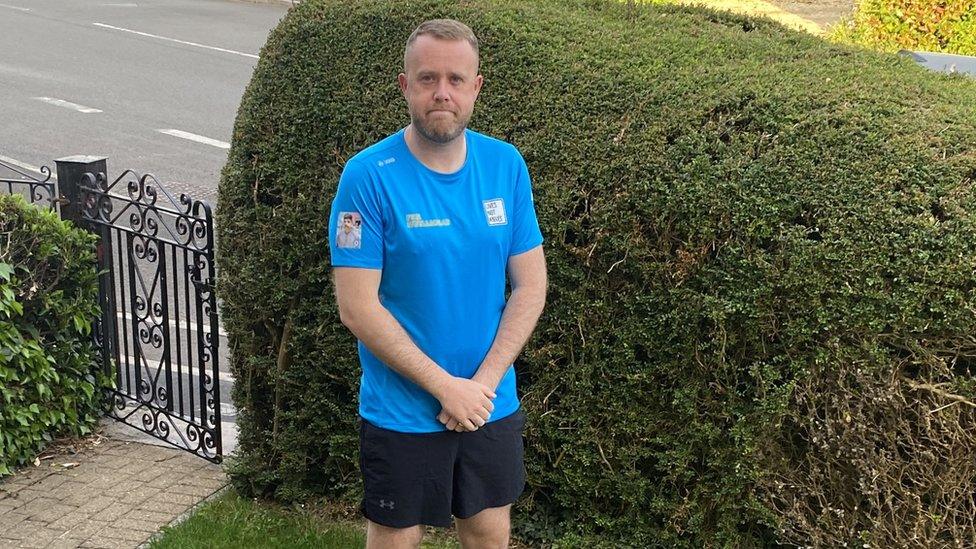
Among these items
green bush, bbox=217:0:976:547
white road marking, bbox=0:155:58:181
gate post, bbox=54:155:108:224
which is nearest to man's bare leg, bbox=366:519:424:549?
green bush, bbox=217:0:976:547

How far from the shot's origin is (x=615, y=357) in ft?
11.9

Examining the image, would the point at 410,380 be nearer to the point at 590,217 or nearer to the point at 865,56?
the point at 590,217

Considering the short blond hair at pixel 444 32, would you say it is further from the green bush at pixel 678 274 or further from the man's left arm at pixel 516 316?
the green bush at pixel 678 274

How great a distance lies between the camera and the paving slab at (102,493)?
4289 mm

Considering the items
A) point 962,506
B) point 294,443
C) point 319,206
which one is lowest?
point 294,443

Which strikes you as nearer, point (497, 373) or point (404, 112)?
point (497, 373)

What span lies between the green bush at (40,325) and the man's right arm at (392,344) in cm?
239

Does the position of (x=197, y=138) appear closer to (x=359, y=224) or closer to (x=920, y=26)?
(x=920, y=26)

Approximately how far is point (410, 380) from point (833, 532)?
1.59 metres

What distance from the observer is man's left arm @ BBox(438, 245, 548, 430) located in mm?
3002

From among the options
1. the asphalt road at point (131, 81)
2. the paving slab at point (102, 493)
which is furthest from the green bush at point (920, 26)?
the asphalt road at point (131, 81)

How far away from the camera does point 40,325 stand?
4895mm

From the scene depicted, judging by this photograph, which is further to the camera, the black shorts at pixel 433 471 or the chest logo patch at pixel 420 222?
the black shorts at pixel 433 471

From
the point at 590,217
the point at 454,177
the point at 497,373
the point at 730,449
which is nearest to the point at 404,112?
the point at 590,217
